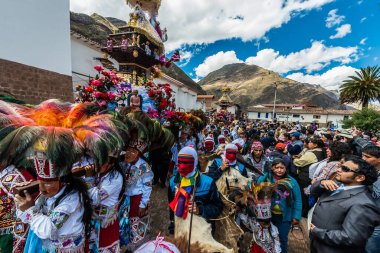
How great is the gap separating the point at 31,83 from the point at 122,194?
8440 mm

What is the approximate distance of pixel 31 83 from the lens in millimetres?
8297

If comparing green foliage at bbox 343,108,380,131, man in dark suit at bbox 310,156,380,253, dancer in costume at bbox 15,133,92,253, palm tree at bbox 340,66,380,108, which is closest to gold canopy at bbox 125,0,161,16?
dancer in costume at bbox 15,133,92,253

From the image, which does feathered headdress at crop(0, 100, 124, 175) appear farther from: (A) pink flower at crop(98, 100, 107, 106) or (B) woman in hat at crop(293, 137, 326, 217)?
(B) woman in hat at crop(293, 137, 326, 217)

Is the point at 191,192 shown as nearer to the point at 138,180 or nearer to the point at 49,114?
the point at 138,180

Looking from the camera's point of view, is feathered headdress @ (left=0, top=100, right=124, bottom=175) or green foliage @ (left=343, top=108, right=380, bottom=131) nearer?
feathered headdress @ (left=0, top=100, right=124, bottom=175)

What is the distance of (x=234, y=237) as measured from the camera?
2660 millimetres

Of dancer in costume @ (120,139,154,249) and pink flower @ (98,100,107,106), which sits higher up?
pink flower @ (98,100,107,106)

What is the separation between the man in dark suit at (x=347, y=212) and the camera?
6.32ft

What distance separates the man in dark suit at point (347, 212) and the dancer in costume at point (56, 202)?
7.90 ft

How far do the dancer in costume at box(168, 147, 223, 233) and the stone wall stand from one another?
7.22 m

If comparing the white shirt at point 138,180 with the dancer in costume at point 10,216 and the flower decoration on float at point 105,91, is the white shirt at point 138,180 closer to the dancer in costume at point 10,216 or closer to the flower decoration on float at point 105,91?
the dancer in costume at point 10,216

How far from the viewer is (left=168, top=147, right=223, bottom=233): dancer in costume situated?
2520mm

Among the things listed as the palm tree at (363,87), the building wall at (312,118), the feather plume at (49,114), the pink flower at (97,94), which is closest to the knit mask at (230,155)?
the feather plume at (49,114)

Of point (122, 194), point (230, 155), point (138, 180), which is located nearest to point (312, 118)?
point (230, 155)
